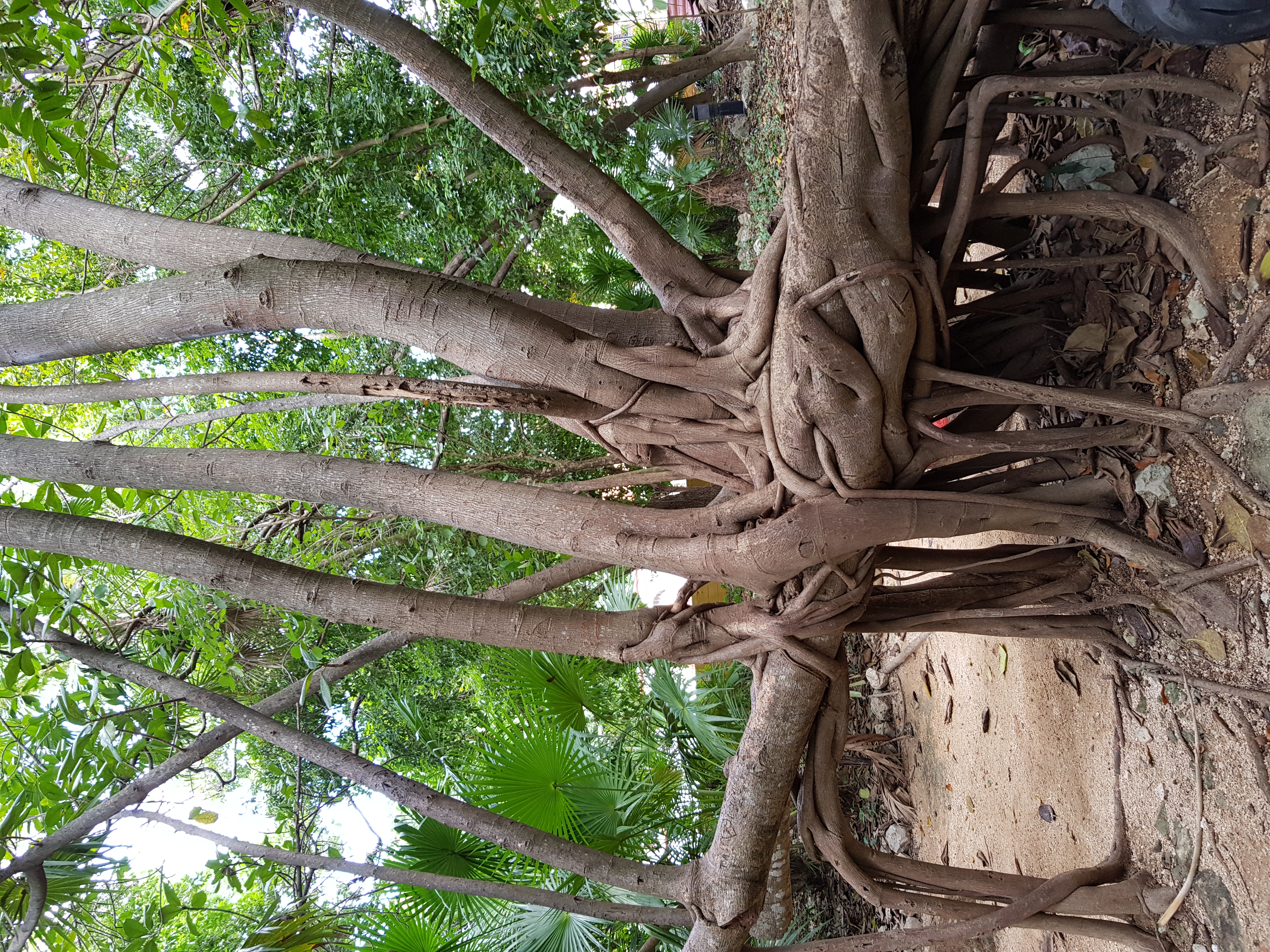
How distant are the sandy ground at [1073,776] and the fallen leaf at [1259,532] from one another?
0.28m

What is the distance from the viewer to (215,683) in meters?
4.03

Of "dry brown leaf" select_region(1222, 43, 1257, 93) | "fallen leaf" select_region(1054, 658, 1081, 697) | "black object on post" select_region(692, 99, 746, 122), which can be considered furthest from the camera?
"black object on post" select_region(692, 99, 746, 122)

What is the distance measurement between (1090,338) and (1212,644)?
907 mm

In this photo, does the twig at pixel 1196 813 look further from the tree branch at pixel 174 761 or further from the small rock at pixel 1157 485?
the tree branch at pixel 174 761

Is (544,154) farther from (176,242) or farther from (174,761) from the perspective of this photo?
(174,761)

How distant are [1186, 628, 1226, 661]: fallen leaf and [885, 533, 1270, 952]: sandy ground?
43 mm

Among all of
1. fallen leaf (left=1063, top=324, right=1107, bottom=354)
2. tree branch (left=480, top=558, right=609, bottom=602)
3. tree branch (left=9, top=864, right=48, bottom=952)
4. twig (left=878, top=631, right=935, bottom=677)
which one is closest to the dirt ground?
fallen leaf (left=1063, top=324, right=1107, bottom=354)

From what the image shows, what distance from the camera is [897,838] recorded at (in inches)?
214

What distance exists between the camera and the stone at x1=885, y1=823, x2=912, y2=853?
5332 millimetres

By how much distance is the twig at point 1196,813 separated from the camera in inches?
91.4

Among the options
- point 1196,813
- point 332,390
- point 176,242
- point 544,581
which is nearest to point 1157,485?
point 1196,813

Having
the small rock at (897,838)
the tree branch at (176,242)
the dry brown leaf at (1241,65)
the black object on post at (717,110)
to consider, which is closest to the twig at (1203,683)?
the dry brown leaf at (1241,65)

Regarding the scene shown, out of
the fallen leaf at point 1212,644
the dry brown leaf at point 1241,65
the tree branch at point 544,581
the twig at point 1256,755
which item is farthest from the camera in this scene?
the tree branch at point 544,581

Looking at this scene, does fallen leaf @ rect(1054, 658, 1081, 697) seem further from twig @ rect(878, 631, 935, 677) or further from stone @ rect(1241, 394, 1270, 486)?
twig @ rect(878, 631, 935, 677)
